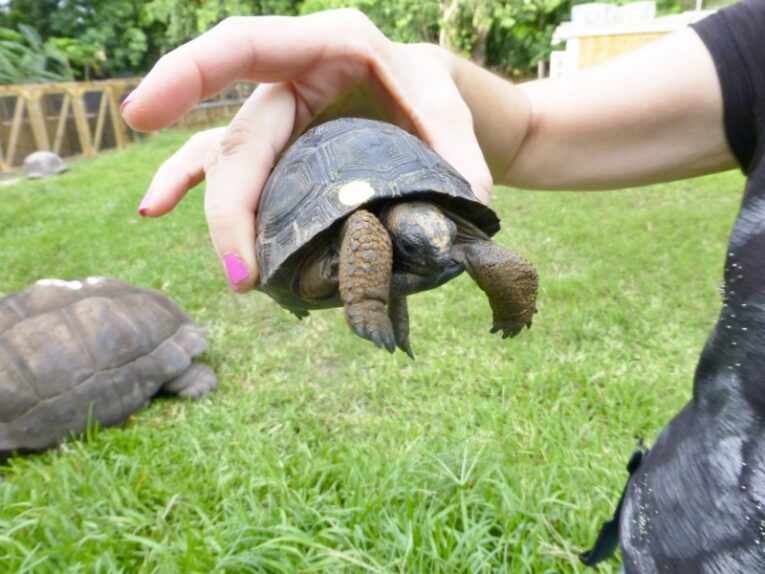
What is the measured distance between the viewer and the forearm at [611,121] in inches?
45.0

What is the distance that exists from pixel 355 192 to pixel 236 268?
9.5 inches

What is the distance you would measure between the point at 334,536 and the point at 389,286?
3.07 feet

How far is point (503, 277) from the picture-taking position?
3.11ft

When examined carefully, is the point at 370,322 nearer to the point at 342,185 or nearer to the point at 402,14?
the point at 342,185

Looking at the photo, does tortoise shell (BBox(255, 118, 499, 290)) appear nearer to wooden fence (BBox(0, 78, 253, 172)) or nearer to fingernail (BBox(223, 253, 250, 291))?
fingernail (BBox(223, 253, 250, 291))

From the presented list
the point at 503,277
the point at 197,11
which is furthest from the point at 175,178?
the point at 197,11

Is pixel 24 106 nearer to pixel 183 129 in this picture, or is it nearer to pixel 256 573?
pixel 183 129

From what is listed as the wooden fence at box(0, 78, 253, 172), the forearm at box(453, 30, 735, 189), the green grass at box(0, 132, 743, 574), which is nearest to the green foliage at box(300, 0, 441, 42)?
the wooden fence at box(0, 78, 253, 172)

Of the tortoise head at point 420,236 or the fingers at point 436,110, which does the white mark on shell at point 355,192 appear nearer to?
the tortoise head at point 420,236

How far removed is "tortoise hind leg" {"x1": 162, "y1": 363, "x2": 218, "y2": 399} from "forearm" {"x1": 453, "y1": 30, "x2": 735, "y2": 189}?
1.70 meters

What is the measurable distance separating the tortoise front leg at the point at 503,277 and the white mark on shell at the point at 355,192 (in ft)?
0.60

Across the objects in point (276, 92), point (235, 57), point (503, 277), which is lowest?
point (503, 277)

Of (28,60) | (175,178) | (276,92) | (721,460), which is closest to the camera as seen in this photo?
(721,460)

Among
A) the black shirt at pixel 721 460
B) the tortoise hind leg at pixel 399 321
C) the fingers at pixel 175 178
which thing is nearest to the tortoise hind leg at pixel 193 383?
the fingers at pixel 175 178
